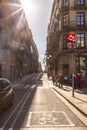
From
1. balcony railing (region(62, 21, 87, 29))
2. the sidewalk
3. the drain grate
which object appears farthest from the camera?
balcony railing (region(62, 21, 87, 29))

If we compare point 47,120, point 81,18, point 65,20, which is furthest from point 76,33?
point 47,120

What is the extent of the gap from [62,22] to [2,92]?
44.8 meters

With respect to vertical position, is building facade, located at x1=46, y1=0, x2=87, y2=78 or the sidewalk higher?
building facade, located at x1=46, y1=0, x2=87, y2=78

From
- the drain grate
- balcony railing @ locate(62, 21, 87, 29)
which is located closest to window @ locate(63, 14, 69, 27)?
balcony railing @ locate(62, 21, 87, 29)

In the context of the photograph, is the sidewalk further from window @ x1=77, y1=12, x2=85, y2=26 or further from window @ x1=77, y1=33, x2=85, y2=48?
window @ x1=77, y1=12, x2=85, y2=26

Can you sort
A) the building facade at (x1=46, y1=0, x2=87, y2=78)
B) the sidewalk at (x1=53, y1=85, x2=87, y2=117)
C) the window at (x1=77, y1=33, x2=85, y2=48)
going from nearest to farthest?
the sidewalk at (x1=53, y1=85, x2=87, y2=117) → the building facade at (x1=46, y1=0, x2=87, y2=78) → the window at (x1=77, y1=33, x2=85, y2=48)

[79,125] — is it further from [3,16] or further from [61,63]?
[3,16]

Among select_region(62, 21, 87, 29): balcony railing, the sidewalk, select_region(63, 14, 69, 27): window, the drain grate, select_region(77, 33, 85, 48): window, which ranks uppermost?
select_region(63, 14, 69, 27): window

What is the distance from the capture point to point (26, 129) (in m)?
11.3

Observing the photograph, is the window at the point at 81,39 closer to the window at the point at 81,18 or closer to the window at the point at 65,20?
the window at the point at 81,18

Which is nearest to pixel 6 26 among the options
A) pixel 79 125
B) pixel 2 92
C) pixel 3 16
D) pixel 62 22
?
pixel 3 16

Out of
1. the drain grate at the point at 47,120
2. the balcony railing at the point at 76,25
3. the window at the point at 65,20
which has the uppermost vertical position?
the window at the point at 65,20

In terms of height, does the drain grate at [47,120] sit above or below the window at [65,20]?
below

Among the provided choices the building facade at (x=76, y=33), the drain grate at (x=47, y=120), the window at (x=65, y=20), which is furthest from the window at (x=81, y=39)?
the drain grate at (x=47, y=120)
